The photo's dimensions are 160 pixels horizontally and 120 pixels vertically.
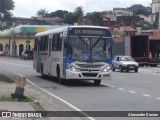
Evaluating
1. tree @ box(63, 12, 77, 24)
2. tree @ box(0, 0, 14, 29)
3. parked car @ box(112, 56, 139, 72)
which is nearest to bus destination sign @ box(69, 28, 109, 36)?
tree @ box(0, 0, 14, 29)

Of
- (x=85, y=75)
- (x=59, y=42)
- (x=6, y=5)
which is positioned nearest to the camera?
(x=85, y=75)

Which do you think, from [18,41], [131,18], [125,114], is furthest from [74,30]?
[131,18]

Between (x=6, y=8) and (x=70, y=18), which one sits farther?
(x=70, y=18)

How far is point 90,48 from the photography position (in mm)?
24766

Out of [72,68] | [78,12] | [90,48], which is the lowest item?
[72,68]

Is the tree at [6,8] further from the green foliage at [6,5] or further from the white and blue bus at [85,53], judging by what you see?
the white and blue bus at [85,53]

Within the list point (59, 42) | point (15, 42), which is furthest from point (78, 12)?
point (59, 42)

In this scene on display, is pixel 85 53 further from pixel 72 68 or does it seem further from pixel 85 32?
pixel 85 32

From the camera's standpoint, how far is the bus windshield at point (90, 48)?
24.6 meters

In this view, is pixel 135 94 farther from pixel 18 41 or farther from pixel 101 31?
pixel 18 41

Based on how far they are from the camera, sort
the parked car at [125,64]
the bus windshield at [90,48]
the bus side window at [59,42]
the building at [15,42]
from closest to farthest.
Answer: the bus windshield at [90,48] → the bus side window at [59,42] → the parked car at [125,64] → the building at [15,42]

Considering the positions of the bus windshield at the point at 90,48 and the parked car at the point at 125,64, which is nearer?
the bus windshield at the point at 90,48

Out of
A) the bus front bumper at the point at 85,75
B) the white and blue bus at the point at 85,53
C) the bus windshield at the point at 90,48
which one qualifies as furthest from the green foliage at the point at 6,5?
the bus front bumper at the point at 85,75

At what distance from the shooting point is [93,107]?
15805 mm
